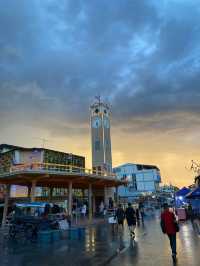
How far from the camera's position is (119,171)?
117 meters

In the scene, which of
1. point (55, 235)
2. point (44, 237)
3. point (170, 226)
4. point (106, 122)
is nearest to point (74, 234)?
point (55, 235)

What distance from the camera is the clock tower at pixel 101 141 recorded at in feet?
174

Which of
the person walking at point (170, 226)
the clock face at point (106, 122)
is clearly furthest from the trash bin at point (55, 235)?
the clock face at point (106, 122)

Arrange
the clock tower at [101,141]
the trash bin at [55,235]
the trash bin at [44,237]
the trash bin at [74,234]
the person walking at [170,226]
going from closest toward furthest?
the person walking at [170,226] < the trash bin at [44,237] < the trash bin at [55,235] < the trash bin at [74,234] < the clock tower at [101,141]

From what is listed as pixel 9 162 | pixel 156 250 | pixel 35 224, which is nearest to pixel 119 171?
pixel 9 162

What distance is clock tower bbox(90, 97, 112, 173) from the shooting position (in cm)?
5319

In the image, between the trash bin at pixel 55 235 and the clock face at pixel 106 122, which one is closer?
the trash bin at pixel 55 235

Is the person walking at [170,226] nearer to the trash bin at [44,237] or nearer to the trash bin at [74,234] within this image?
the trash bin at [44,237]

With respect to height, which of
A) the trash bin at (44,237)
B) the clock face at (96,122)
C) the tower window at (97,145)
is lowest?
the trash bin at (44,237)

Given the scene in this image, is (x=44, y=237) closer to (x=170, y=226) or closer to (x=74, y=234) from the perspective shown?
(x=74, y=234)

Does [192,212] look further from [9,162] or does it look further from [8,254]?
[9,162]

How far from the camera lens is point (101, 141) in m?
54.2

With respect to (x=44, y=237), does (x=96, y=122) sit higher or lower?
higher

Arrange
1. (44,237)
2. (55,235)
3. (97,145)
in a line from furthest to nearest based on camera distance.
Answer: (97,145)
(55,235)
(44,237)
